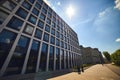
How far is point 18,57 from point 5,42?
3.30m

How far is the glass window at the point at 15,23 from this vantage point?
14184 mm

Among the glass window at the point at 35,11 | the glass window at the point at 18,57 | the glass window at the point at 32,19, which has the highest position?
the glass window at the point at 35,11

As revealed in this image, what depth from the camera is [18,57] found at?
46.3 ft

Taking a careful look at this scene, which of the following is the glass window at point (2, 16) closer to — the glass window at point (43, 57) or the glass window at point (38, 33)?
the glass window at point (38, 33)

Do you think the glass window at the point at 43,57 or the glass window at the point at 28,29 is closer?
the glass window at the point at 28,29

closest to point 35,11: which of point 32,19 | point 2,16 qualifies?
point 32,19

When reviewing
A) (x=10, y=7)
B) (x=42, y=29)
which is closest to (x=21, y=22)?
(x=10, y=7)

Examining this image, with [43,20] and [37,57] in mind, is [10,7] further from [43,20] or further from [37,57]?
[37,57]

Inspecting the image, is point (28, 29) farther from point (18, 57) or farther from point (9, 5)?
point (18, 57)

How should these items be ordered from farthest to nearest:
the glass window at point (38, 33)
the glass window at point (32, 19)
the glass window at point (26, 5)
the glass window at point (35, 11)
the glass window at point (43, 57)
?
the glass window at point (35, 11)
the glass window at point (38, 33)
the glass window at point (32, 19)
the glass window at point (43, 57)
the glass window at point (26, 5)

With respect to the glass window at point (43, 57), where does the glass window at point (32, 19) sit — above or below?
above

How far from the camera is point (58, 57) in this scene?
26.0 meters

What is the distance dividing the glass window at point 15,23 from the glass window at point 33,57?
15.3ft

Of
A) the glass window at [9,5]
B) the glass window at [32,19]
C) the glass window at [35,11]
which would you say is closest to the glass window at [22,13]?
the glass window at [9,5]
